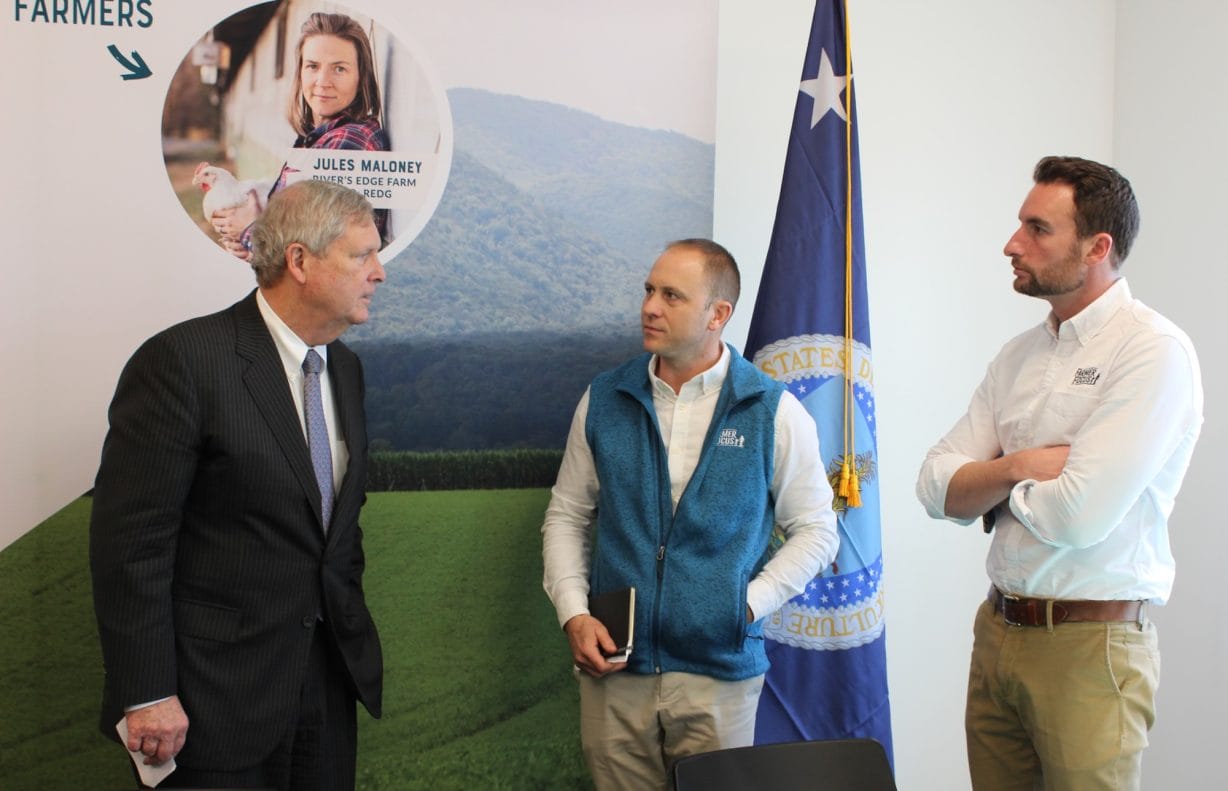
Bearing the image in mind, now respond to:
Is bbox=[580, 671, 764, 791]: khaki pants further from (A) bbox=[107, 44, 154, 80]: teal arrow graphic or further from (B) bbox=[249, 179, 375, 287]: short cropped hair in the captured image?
(A) bbox=[107, 44, 154, 80]: teal arrow graphic

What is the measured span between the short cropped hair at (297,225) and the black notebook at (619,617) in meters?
0.98

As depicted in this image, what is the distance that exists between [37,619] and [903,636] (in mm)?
2698

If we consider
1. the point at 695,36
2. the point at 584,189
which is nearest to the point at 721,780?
the point at 584,189

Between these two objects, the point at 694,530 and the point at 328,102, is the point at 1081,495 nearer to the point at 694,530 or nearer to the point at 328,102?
the point at 694,530

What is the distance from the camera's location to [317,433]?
2227mm

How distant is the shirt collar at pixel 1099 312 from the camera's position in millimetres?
2213

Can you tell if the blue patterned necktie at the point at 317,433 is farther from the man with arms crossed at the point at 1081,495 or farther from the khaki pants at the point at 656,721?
the man with arms crossed at the point at 1081,495

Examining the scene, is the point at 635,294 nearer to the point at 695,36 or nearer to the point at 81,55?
the point at 695,36

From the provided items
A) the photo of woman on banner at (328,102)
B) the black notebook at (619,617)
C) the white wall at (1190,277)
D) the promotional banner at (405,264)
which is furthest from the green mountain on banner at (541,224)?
the white wall at (1190,277)

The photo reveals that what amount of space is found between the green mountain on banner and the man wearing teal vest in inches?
21.4

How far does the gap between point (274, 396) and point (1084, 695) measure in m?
1.79

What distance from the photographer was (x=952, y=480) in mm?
2326

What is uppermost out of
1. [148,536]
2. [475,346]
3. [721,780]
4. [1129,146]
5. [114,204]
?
[1129,146]

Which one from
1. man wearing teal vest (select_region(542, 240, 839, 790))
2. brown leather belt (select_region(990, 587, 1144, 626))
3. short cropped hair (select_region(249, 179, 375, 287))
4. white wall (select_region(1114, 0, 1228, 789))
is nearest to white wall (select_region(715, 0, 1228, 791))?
white wall (select_region(1114, 0, 1228, 789))
